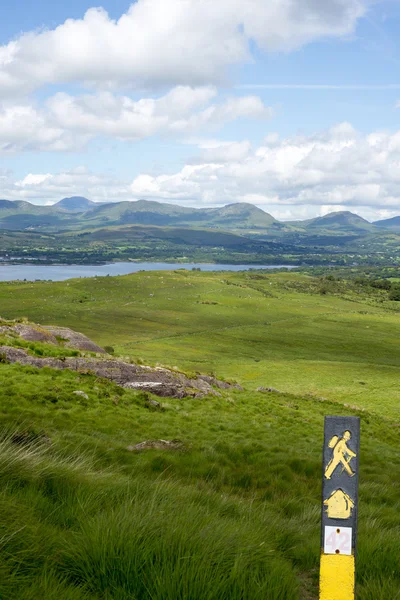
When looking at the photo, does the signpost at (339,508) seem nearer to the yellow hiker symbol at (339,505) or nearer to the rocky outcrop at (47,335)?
the yellow hiker symbol at (339,505)

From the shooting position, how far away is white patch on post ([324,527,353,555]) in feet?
12.8

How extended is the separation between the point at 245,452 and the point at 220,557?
10422 mm

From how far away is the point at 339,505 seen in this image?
3947 millimetres

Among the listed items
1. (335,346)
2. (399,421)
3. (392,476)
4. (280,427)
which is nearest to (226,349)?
(335,346)

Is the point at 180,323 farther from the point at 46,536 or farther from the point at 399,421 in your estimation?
the point at 46,536

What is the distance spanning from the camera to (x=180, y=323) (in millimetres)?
117375

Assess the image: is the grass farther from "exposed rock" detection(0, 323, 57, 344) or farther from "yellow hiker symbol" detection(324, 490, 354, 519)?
"yellow hiker symbol" detection(324, 490, 354, 519)

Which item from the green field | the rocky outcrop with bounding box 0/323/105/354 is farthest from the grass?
the green field

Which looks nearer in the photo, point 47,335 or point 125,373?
point 125,373

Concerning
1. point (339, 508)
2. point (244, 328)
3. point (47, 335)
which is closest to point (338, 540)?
point (339, 508)

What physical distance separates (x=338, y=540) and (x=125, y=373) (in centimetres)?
2516

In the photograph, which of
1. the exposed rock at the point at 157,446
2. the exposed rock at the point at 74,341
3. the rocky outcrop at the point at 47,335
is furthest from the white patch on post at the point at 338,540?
the exposed rock at the point at 74,341

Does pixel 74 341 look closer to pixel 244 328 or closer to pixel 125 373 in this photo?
pixel 125 373

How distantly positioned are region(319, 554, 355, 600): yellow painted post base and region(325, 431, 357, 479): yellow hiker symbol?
25.3 inches
